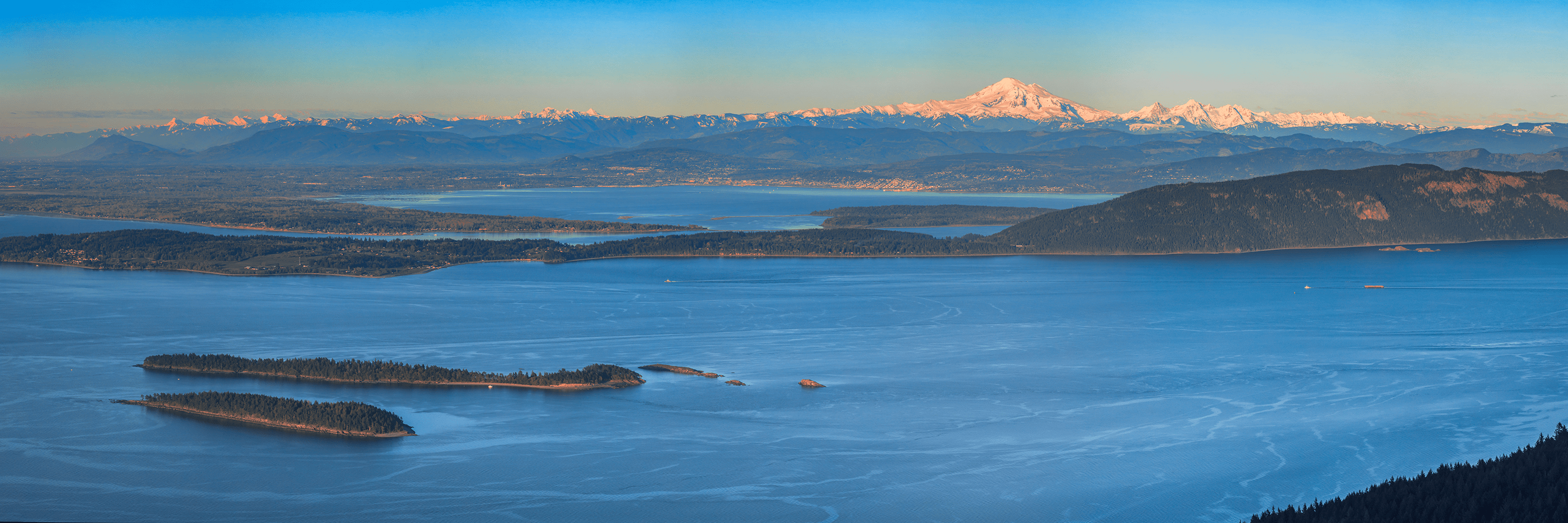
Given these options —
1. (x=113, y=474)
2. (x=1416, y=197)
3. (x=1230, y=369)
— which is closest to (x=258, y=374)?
(x=113, y=474)

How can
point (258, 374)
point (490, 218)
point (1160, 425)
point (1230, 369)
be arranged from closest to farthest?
point (1160, 425), point (258, 374), point (1230, 369), point (490, 218)

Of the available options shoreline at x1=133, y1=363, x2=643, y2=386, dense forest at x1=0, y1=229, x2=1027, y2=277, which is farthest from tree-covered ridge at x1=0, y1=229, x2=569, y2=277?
shoreline at x1=133, y1=363, x2=643, y2=386

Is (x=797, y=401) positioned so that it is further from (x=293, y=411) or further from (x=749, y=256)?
(x=749, y=256)

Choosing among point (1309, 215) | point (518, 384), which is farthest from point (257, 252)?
point (1309, 215)

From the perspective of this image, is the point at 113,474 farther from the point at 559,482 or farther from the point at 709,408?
the point at 709,408

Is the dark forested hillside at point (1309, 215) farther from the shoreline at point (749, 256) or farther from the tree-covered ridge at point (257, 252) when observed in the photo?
the tree-covered ridge at point (257, 252)

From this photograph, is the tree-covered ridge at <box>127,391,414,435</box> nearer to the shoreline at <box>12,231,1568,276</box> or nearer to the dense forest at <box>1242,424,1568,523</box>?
the dense forest at <box>1242,424,1568,523</box>
